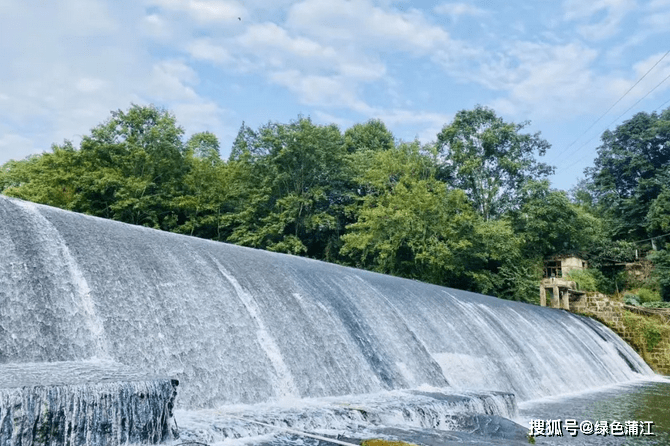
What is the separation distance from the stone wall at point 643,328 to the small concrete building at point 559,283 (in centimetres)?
113

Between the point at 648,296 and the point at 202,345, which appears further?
the point at 648,296

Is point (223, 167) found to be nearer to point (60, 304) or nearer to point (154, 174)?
point (154, 174)

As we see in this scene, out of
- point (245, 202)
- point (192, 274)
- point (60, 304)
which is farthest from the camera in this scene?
point (245, 202)

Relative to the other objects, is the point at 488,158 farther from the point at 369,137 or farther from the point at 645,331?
the point at 645,331

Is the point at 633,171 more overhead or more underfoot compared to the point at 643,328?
more overhead

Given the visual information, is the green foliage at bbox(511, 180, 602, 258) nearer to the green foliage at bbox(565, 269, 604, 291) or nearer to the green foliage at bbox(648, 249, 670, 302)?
the green foliage at bbox(565, 269, 604, 291)

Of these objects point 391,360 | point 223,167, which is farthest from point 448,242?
point 391,360

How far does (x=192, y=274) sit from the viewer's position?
23.4ft

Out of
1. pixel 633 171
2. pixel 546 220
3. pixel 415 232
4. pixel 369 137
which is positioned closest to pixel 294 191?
pixel 415 232

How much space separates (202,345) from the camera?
609cm

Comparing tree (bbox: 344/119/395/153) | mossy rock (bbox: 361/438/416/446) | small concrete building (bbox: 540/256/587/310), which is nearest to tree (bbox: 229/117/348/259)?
tree (bbox: 344/119/395/153)

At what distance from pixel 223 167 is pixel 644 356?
18524 millimetres

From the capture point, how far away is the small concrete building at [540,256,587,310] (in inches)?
838

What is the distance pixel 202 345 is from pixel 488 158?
2599cm
